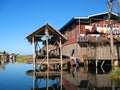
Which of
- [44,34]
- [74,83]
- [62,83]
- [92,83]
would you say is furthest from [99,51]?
[92,83]

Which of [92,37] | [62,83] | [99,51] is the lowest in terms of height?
[62,83]

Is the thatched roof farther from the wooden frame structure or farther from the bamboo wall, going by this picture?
the bamboo wall

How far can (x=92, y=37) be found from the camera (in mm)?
38000

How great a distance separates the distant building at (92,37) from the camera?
37156mm

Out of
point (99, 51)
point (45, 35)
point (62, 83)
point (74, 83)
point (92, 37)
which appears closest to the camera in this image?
point (74, 83)

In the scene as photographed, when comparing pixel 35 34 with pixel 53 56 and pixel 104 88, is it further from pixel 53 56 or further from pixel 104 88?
pixel 104 88

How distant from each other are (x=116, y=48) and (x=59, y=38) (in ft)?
36.4

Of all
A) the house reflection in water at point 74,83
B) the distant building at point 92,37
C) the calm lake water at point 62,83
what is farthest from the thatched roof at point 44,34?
the distant building at point 92,37

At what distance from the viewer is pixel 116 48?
38094mm

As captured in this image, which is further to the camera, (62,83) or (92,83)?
(62,83)

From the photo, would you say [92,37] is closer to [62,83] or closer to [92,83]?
[62,83]

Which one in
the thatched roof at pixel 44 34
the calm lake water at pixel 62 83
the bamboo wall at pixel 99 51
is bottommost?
the calm lake water at pixel 62 83

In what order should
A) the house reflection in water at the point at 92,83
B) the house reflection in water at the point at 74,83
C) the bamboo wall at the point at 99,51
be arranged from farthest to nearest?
the bamboo wall at the point at 99,51 → the house reflection in water at the point at 74,83 → the house reflection in water at the point at 92,83

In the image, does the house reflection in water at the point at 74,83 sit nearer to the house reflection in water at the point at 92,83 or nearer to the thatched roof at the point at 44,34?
the house reflection in water at the point at 92,83
